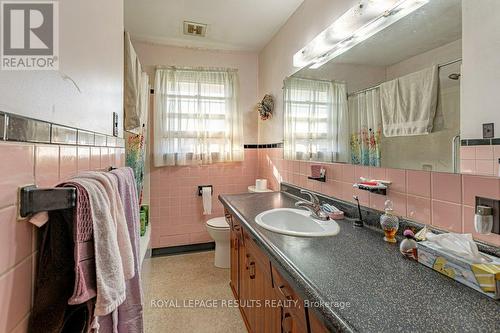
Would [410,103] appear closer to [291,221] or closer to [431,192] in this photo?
[431,192]

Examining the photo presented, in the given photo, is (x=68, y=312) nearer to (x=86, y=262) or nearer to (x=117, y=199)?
(x=86, y=262)

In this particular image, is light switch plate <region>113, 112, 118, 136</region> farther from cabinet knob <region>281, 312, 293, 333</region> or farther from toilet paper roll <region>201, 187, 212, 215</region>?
toilet paper roll <region>201, 187, 212, 215</region>

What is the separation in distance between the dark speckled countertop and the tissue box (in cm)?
2

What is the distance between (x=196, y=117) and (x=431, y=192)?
2358mm

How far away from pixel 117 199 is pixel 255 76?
2681mm

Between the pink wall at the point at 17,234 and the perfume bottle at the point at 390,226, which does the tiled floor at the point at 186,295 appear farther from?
the pink wall at the point at 17,234

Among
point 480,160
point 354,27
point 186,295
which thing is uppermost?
point 354,27

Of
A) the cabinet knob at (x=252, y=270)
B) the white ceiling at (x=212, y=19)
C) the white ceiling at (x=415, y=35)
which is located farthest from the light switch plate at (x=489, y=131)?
the white ceiling at (x=212, y=19)

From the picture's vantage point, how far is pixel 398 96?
3.94 feet

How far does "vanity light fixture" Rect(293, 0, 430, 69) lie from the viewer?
3.97ft

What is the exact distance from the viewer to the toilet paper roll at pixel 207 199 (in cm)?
281

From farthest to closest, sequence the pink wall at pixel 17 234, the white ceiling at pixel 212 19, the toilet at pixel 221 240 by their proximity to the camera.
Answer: the toilet at pixel 221 240 → the white ceiling at pixel 212 19 → the pink wall at pixel 17 234

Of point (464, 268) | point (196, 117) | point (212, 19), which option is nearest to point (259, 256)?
point (464, 268)

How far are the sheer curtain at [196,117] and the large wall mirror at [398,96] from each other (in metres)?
1.27
